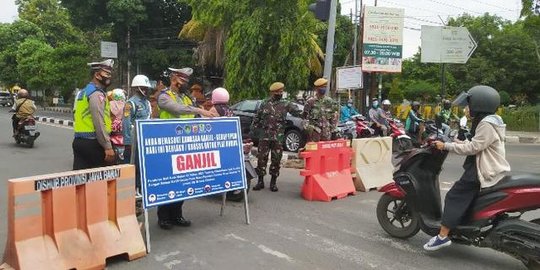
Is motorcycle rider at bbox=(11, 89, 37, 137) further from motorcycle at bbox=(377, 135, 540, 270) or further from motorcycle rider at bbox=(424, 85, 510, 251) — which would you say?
motorcycle rider at bbox=(424, 85, 510, 251)

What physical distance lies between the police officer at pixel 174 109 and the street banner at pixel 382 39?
1379cm

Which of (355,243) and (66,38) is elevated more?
(66,38)

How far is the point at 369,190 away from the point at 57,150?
344 inches

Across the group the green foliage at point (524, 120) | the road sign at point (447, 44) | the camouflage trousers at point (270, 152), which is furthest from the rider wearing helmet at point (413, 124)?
the green foliage at point (524, 120)

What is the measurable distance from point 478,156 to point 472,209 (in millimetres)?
481

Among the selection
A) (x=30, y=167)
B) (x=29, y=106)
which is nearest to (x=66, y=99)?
(x=29, y=106)

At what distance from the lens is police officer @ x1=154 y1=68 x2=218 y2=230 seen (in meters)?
5.77

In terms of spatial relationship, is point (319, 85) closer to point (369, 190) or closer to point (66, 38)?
point (369, 190)

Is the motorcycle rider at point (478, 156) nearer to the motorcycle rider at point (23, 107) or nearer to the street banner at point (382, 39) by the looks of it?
the motorcycle rider at point (23, 107)

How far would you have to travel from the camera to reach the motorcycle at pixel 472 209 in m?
4.28

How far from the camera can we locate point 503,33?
42.1m

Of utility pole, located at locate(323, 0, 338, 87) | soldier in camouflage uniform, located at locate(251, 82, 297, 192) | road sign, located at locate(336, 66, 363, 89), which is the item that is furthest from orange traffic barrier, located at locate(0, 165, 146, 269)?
road sign, located at locate(336, 66, 363, 89)

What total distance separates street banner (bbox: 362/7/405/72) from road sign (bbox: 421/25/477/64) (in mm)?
2522

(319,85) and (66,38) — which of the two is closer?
(319,85)
